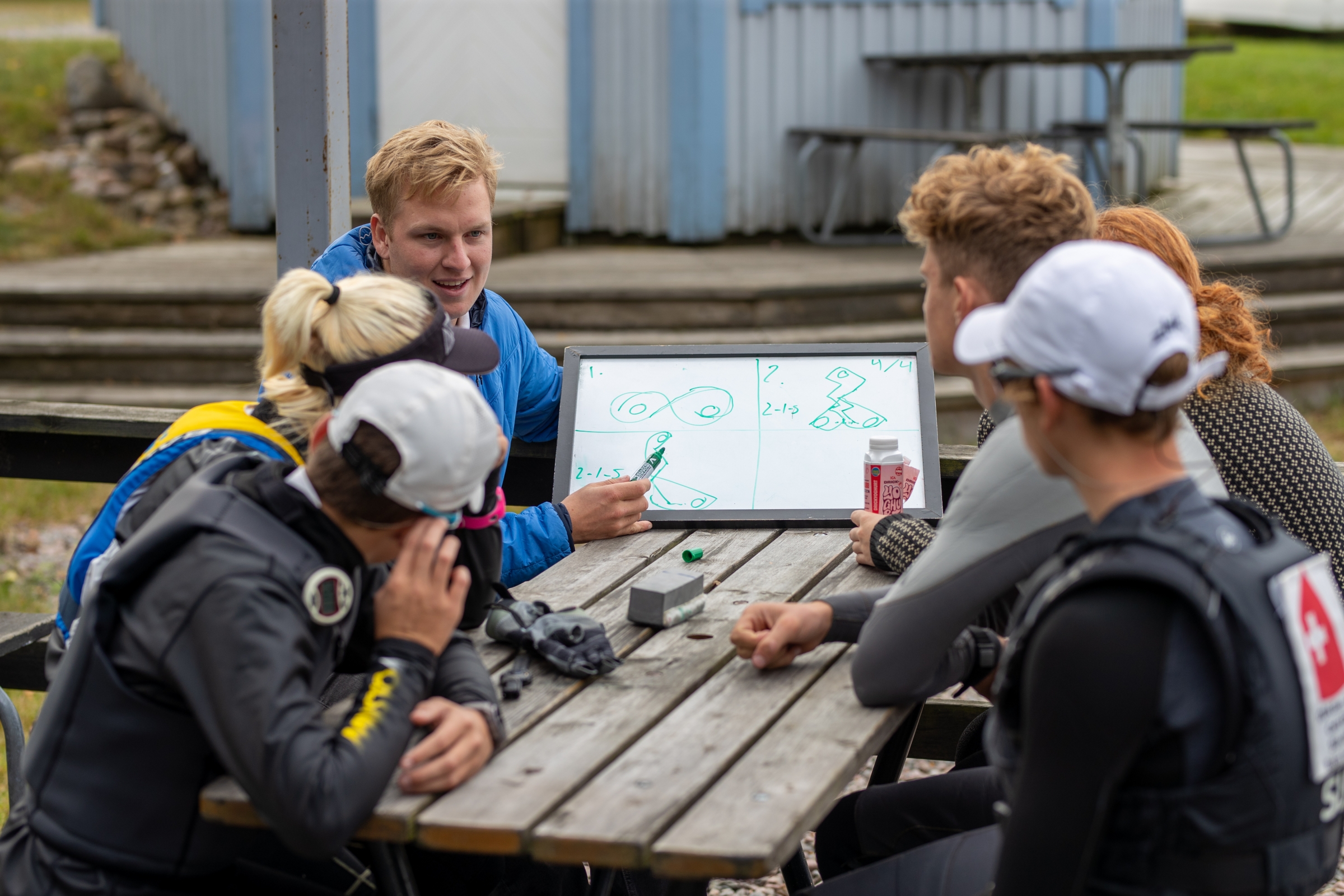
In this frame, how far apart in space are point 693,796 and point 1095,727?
1.68ft

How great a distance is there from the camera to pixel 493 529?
7.82 feet

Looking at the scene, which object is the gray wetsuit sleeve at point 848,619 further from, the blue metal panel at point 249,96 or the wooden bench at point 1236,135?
the blue metal panel at point 249,96

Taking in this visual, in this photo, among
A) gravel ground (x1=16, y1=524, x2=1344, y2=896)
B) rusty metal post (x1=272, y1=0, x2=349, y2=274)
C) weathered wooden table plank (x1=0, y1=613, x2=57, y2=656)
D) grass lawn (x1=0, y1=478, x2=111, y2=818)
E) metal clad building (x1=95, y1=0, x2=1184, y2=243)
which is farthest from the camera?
metal clad building (x1=95, y1=0, x2=1184, y2=243)

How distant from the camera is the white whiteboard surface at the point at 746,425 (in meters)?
3.04

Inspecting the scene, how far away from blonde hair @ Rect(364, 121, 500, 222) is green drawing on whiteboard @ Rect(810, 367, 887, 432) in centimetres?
94

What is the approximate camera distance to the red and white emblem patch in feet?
5.87

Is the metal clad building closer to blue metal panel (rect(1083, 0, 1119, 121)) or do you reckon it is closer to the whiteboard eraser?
blue metal panel (rect(1083, 0, 1119, 121))

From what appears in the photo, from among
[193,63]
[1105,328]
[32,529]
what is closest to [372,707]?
[1105,328]

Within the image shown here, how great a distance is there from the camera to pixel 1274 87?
15.8m

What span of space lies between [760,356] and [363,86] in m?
6.04

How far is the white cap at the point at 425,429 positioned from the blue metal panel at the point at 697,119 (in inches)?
264

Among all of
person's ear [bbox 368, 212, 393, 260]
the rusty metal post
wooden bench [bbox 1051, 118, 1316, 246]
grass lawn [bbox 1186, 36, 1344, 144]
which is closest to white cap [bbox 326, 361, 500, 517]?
person's ear [bbox 368, 212, 393, 260]

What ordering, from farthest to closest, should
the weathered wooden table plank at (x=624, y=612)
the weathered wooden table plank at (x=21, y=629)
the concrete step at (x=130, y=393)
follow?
the concrete step at (x=130, y=393) < the weathered wooden table plank at (x=21, y=629) < the weathered wooden table plank at (x=624, y=612)

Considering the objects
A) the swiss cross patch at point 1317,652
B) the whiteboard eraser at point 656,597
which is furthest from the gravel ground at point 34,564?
the swiss cross patch at point 1317,652
